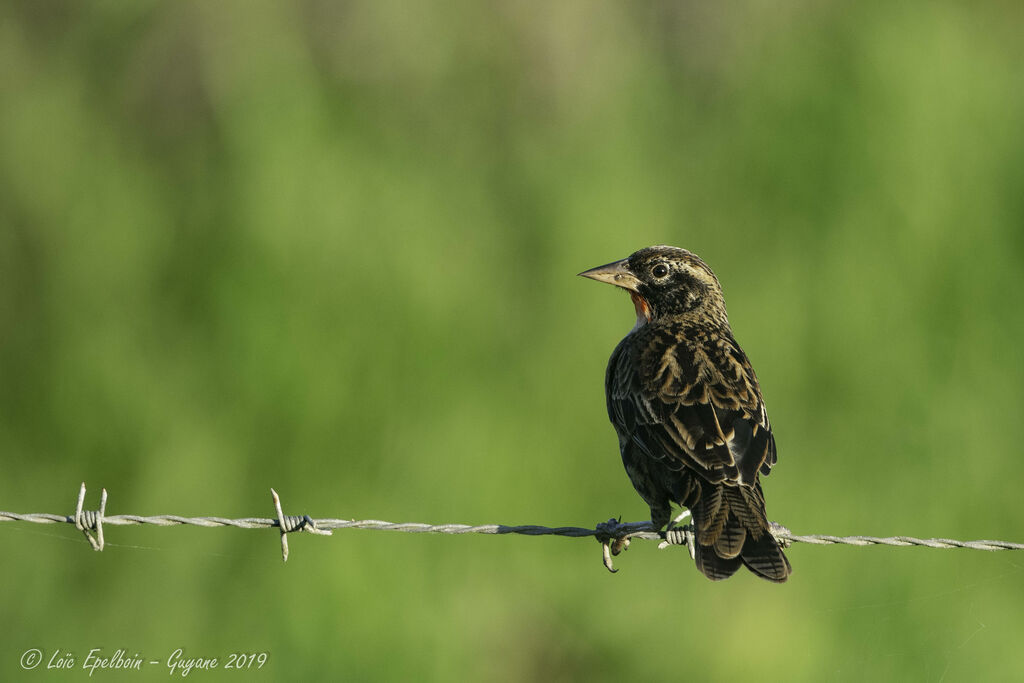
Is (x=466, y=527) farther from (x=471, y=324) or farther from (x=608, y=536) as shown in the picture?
(x=471, y=324)

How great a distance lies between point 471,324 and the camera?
754 cm

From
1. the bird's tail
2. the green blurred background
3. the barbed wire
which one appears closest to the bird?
the bird's tail

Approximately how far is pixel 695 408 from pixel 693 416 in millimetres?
53

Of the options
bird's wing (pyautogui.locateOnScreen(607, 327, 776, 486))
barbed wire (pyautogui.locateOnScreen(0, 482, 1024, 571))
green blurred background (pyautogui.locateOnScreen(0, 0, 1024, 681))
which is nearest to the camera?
barbed wire (pyautogui.locateOnScreen(0, 482, 1024, 571))

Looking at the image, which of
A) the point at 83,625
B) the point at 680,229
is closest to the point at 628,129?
the point at 680,229

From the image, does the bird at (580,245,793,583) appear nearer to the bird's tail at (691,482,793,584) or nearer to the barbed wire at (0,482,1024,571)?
the bird's tail at (691,482,793,584)

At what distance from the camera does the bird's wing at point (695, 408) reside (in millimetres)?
4707

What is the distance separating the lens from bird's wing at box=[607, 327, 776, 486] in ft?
15.4

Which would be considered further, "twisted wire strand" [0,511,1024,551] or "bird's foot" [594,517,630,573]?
"bird's foot" [594,517,630,573]

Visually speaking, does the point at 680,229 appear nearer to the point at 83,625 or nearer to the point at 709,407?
the point at 709,407

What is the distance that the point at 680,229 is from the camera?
8.10 m

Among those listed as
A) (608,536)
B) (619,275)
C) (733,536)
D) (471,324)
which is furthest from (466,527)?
(471,324)

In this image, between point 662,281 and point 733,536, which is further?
point 662,281

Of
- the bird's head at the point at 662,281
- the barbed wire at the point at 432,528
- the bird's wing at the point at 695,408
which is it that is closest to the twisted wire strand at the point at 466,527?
the barbed wire at the point at 432,528
